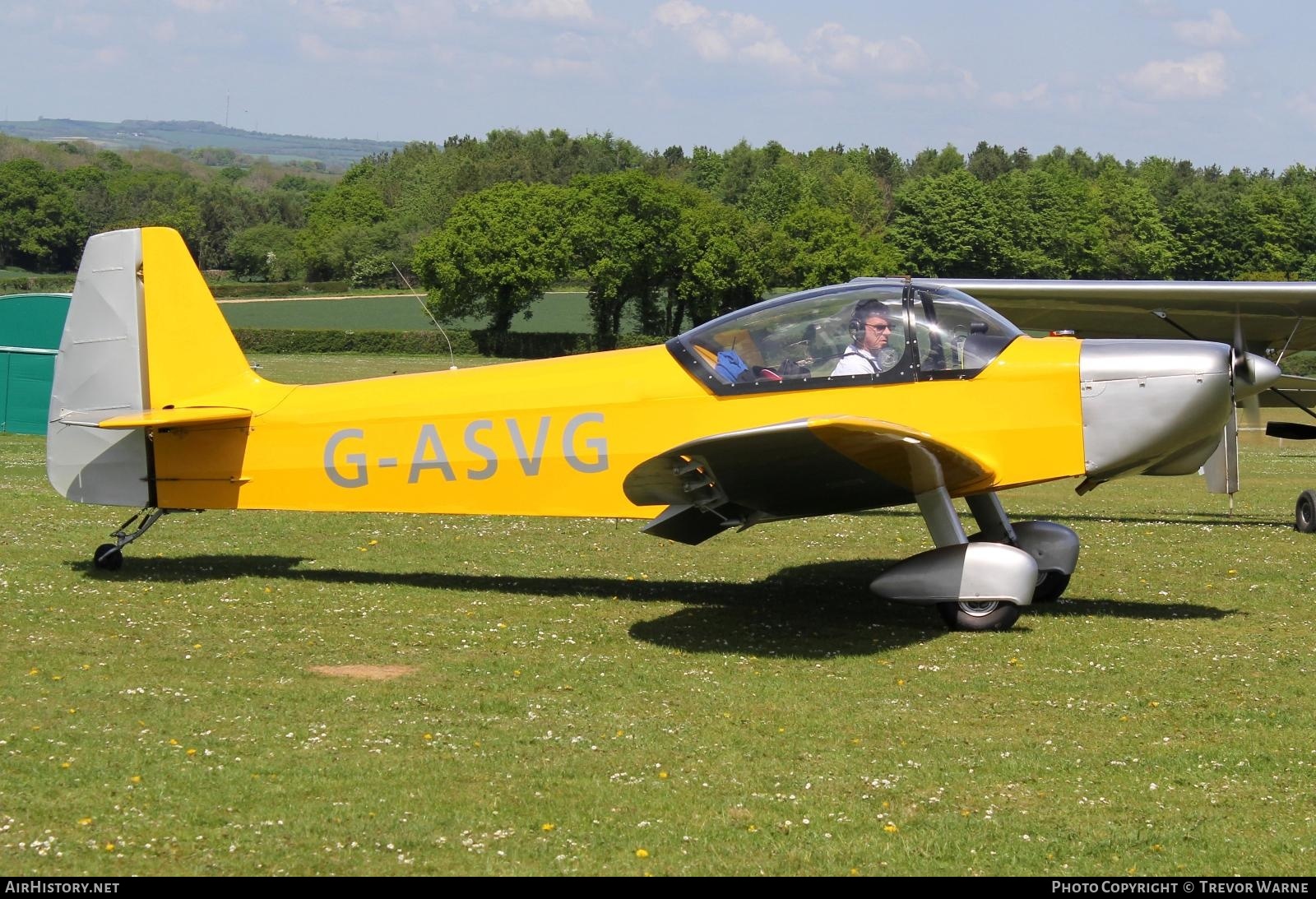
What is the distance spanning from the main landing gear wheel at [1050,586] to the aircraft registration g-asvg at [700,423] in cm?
1

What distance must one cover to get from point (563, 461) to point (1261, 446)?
27142 mm

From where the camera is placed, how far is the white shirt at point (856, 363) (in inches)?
347

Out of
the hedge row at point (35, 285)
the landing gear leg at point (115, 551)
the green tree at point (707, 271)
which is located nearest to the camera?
the landing gear leg at point (115, 551)

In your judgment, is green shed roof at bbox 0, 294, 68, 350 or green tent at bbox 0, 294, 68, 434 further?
green shed roof at bbox 0, 294, 68, 350

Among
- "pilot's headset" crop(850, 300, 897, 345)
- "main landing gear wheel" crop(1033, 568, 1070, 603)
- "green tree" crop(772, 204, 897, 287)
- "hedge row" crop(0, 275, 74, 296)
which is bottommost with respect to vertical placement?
"main landing gear wheel" crop(1033, 568, 1070, 603)

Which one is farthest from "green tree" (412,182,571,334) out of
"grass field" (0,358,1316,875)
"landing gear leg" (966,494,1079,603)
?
"landing gear leg" (966,494,1079,603)

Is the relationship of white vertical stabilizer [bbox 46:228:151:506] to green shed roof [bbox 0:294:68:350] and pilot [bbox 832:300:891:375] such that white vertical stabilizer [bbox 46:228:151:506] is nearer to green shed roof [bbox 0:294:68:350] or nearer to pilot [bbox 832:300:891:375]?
pilot [bbox 832:300:891:375]

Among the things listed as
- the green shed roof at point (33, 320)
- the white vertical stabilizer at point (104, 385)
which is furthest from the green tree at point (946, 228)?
the white vertical stabilizer at point (104, 385)

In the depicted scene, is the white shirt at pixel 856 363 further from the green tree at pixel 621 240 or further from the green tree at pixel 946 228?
the green tree at pixel 946 228

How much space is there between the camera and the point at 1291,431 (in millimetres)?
15250

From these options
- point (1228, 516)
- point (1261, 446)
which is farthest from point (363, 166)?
point (1228, 516)

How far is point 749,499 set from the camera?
890 centimetres

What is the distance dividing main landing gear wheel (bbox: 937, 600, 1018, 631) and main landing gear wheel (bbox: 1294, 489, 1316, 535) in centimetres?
669

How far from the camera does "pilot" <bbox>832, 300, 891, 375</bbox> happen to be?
8.81 meters
